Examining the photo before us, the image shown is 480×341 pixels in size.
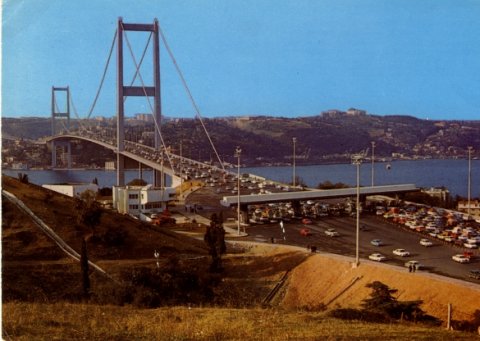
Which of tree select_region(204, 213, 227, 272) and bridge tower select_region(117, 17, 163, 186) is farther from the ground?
bridge tower select_region(117, 17, 163, 186)

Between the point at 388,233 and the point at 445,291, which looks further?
the point at 388,233

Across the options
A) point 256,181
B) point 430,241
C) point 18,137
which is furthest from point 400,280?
point 18,137

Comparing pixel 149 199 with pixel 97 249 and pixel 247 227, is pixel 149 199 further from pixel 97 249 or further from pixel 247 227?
pixel 97 249

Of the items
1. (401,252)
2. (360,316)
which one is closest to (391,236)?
(401,252)

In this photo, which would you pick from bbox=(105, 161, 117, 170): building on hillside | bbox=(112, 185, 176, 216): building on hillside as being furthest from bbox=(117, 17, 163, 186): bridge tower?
bbox=(105, 161, 117, 170): building on hillside

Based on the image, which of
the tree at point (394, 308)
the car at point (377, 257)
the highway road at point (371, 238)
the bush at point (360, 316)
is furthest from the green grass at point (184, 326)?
the car at point (377, 257)

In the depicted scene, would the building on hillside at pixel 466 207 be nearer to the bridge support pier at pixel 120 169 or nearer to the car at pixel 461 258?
the car at pixel 461 258

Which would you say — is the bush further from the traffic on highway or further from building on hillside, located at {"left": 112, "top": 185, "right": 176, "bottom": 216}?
building on hillside, located at {"left": 112, "top": 185, "right": 176, "bottom": 216}
